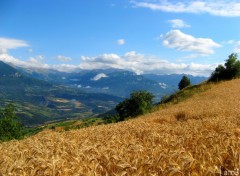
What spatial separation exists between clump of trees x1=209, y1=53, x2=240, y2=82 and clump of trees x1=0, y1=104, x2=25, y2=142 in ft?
138

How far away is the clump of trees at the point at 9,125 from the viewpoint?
1496 inches

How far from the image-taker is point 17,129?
38938 millimetres

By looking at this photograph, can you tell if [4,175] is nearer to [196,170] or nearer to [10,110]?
[196,170]

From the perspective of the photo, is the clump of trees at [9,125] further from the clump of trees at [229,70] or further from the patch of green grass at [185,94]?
the clump of trees at [229,70]

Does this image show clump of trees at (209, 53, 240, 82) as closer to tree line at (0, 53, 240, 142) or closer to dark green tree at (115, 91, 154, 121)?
tree line at (0, 53, 240, 142)

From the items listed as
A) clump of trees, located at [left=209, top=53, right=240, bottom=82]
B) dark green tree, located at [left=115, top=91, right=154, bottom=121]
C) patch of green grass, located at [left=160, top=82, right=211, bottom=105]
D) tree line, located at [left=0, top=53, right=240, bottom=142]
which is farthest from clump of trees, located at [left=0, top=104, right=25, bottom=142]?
dark green tree, located at [left=115, top=91, right=154, bottom=121]

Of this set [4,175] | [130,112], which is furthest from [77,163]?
[130,112]

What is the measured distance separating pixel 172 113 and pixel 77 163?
20.5 m

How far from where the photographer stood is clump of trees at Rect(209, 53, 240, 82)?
212 feet

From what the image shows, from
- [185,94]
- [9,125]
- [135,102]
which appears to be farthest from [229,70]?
[9,125]

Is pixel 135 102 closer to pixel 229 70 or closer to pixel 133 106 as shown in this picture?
pixel 133 106

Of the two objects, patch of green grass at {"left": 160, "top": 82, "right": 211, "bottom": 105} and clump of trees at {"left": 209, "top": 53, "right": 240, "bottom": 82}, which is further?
clump of trees at {"left": 209, "top": 53, "right": 240, "bottom": 82}

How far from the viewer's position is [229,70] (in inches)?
2576

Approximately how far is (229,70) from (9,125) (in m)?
45.6
